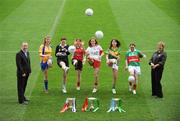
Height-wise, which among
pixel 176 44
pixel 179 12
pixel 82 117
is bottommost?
pixel 82 117

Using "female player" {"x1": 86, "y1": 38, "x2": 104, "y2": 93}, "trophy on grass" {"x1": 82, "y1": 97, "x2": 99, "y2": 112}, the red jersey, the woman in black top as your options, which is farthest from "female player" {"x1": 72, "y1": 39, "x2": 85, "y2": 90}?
the woman in black top

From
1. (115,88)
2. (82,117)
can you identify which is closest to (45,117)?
(82,117)

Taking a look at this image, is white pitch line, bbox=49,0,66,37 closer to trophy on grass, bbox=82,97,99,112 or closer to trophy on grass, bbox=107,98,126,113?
trophy on grass, bbox=82,97,99,112

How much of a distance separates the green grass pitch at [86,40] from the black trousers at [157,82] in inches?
12.3

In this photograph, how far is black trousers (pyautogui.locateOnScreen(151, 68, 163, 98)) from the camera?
21.0 m

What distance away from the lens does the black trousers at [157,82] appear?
2100 cm

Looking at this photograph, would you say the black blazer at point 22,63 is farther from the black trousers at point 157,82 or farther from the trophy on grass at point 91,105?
the black trousers at point 157,82

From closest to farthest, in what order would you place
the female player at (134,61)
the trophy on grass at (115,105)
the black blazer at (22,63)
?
the trophy on grass at (115,105) → the black blazer at (22,63) → the female player at (134,61)

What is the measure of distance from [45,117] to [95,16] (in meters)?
27.1

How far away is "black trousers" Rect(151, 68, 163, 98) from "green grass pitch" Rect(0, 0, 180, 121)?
0.31 metres

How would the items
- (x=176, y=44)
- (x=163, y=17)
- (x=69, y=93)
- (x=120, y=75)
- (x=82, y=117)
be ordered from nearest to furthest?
1. (x=82, y=117)
2. (x=69, y=93)
3. (x=120, y=75)
4. (x=176, y=44)
5. (x=163, y=17)

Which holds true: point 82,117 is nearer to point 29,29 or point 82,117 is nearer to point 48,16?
point 29,29

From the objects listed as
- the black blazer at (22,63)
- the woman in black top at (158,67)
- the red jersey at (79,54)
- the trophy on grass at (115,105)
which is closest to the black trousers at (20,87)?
the black blazer at (22,63)

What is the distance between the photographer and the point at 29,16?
4478 cm
